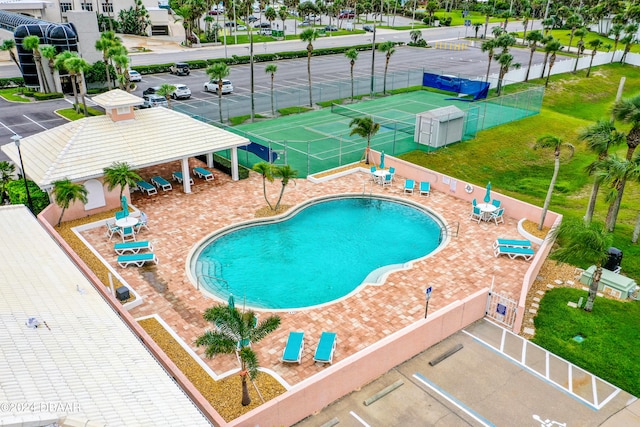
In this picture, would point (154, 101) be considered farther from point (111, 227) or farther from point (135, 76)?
point (111, 227)

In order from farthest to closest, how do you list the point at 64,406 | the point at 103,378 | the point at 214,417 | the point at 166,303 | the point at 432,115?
the point at 432,115
the point at 166,303
the point at 214,417
the point at 103,378
the point at 64,406

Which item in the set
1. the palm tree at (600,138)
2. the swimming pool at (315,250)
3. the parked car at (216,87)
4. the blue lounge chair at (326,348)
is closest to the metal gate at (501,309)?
the swimming pool at (315,250)

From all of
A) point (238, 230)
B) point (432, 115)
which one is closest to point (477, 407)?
point (238, 230)

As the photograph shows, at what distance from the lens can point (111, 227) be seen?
24.4 metres

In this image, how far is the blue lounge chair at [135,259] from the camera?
861 inches

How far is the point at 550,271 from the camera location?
75.8 feet

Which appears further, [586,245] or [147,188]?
[147,188]

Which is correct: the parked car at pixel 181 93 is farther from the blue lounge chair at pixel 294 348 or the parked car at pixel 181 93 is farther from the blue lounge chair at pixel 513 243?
the blue lounge chair at pixel 294 348

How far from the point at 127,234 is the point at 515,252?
1774cm

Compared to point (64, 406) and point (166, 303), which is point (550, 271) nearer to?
point (166, 303)

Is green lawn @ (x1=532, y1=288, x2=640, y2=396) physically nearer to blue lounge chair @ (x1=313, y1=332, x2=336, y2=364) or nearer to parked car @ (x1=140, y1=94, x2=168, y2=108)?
blue lounge chair @ (x1=313, y1=332, x2=336, y2=364)

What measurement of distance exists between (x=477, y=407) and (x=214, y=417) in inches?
309

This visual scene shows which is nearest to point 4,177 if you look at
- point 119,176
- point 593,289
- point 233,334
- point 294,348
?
point 119,176

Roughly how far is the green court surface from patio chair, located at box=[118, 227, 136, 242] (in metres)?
10.4
